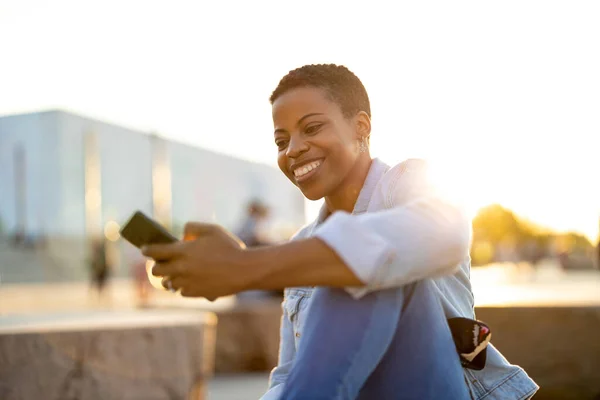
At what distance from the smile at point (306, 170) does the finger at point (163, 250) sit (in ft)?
2.19

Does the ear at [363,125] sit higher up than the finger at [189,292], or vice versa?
the ear at [363,125]

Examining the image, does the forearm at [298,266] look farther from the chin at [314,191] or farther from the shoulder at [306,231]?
the shoulder at [306,231]

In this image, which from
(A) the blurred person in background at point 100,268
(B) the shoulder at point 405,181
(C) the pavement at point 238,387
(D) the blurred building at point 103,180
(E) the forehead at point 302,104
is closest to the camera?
(B) the shoulder at point 405,181

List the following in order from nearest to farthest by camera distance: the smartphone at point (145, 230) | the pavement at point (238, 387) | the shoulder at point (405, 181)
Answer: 1. the smartphone at point (145, 230)
2. the shoulder at point (405, 181)
3. the pavement at point (238, 387)

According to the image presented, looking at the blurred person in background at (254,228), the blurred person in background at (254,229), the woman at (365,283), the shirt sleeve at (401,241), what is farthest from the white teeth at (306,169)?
the blurred person in background at (254,228)

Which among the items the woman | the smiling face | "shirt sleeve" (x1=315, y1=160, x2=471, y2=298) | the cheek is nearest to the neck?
the smiling face

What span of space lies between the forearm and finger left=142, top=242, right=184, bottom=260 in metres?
0.13

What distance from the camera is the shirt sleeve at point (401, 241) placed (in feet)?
4.88

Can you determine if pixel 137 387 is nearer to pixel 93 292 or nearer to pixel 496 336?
pixel 496 336

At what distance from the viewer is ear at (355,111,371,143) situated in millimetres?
2252

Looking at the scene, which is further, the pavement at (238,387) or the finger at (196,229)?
the pavement at (238,387)

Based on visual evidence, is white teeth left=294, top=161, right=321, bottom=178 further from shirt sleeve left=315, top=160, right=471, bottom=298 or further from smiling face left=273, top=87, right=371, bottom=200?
shirt sleeve left=315, top=160, right=471, bottom=298

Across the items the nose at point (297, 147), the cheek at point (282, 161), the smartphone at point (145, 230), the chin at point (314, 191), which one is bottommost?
the smartphone at point (145, 230)

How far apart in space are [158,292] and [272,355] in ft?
61.7
